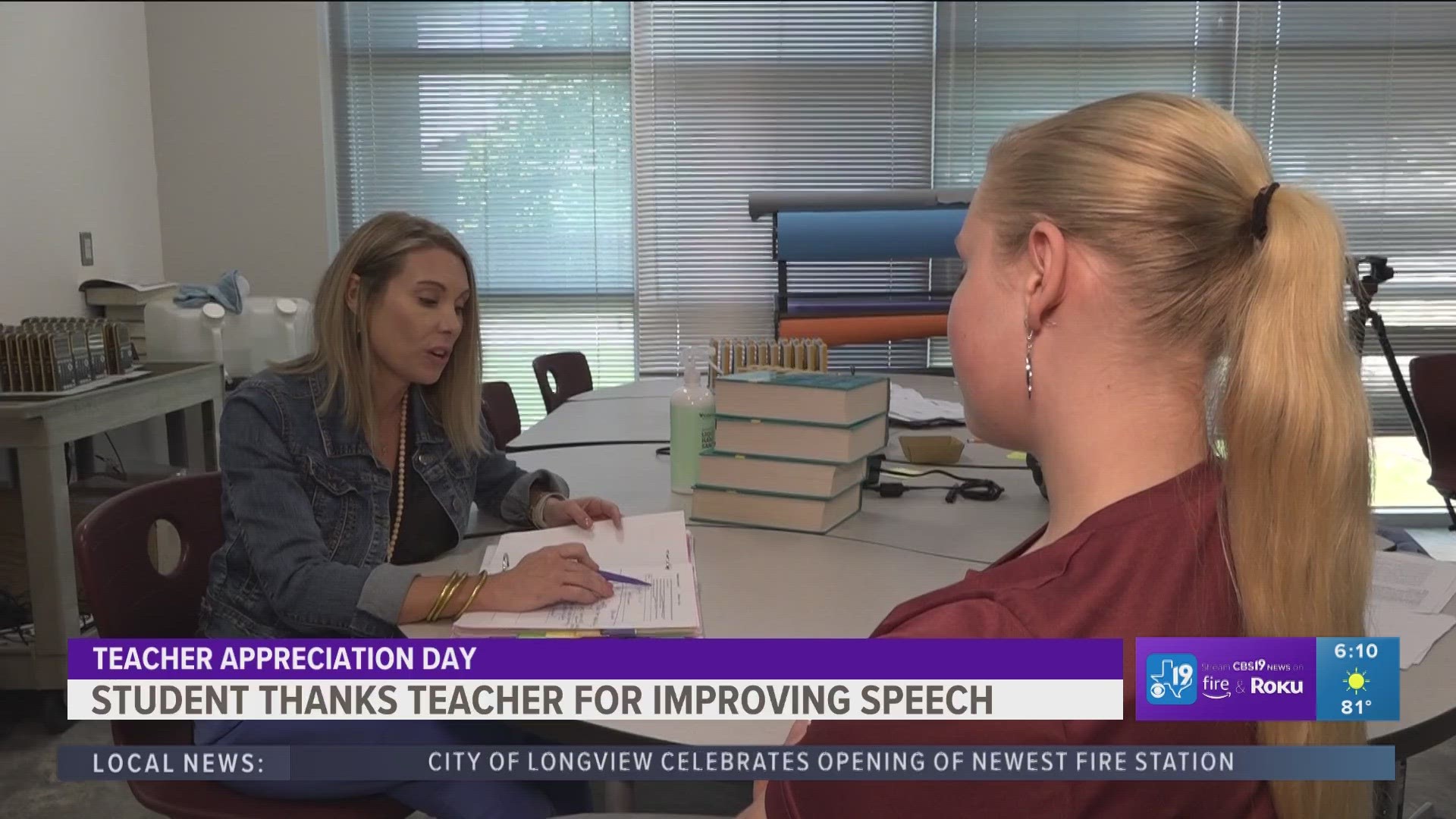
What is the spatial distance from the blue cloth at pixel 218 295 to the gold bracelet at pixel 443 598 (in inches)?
113

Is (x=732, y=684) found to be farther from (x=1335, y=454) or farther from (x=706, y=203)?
(x=706, y=203)

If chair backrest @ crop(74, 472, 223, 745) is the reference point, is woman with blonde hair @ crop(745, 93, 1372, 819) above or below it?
above

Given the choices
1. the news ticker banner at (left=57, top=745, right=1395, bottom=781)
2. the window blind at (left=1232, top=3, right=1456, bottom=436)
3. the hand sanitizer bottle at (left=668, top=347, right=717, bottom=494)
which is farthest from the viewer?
the window blind at (left=1232, top=3, right=1456, bottom=436)

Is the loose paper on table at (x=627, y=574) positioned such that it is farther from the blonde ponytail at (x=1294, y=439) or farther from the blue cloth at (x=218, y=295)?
the blue cloth at (x=218, y=295)

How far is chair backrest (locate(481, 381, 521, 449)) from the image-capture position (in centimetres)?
275

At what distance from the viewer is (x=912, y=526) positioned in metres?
1.73

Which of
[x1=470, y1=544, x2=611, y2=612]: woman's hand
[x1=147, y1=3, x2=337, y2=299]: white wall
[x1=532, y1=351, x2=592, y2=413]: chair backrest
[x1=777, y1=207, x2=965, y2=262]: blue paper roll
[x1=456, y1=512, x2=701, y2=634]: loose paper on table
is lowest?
[x1=532, y1=351, x2=592, y2=413]: chair backrest

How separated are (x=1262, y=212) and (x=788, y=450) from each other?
100 centimetres

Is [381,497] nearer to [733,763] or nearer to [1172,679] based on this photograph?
[733,763]

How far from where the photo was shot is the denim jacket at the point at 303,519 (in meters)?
1.36

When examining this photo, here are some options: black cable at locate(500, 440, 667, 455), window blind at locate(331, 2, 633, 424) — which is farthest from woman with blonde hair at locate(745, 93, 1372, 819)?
window blind at locate(331, 2, 633, 424)

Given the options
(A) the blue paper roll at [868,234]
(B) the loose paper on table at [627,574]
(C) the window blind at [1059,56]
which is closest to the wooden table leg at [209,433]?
(A) the blue paper roll at [868,234]

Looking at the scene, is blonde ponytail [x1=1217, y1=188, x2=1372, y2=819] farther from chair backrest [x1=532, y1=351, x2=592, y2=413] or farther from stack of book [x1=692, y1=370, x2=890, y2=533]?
chair backrest [x1=532, y1=351, x2=592, y2=413]

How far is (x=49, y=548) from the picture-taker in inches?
106
